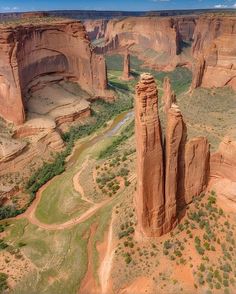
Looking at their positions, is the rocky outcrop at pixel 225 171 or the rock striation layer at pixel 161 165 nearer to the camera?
the rock striation layer at pixel 161 165

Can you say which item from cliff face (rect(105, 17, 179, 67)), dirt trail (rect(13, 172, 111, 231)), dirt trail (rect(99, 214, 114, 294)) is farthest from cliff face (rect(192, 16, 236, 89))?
cliff face (rect(105, 17, 179, 67))

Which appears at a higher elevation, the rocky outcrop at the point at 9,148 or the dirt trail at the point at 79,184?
the rocky outcrop at the point at 9,148

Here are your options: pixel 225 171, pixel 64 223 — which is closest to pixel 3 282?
pixel 64 223

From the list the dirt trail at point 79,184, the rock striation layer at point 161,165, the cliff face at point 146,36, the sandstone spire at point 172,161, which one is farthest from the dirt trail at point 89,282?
the cliff face at point 146,36

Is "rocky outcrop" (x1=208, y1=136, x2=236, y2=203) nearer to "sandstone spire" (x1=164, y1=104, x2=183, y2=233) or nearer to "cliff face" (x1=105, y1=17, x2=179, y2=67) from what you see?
"sandstone spire" (x1=164, y1=104, x2=183, y2=233)

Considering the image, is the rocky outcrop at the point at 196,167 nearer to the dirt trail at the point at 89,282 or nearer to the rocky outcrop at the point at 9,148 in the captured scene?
the dirt trail at the point at 89,282

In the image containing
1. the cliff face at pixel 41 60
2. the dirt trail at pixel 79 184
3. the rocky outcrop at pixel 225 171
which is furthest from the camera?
the cliff face at pixel 41 60

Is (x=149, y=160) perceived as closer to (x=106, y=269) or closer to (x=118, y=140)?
(x=106, y=269)

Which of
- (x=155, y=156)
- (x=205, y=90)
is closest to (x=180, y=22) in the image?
(x=205, y=90)
